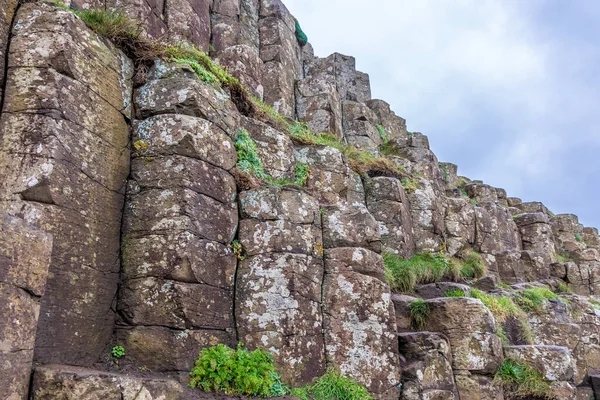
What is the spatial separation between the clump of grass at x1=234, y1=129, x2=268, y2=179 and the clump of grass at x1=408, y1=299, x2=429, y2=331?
4.49 metres

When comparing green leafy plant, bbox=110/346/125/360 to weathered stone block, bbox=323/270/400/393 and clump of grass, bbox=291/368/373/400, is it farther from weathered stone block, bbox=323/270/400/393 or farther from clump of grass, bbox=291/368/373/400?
weathered stone block, bbox=323/270/400/393

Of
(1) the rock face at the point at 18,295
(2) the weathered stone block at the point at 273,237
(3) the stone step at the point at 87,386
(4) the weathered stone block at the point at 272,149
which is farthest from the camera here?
(4) the weathered stone block at the point at 272,149

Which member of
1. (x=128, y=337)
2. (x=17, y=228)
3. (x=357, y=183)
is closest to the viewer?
(x=17, y=228)

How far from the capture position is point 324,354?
29.0ft

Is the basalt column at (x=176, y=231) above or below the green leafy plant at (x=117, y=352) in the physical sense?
above

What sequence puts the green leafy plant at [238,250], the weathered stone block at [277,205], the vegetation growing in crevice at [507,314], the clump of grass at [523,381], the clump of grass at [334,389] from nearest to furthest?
the clump of grass at [334,389] < the green leafy plant at [238,250] < the weathered stone block at [277,205] < the clump of grass at [523,381] < the vegetation growing in crevice at [507,314]

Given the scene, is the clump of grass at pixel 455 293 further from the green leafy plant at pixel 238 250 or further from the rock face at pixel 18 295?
the rock face at pixel 18 295

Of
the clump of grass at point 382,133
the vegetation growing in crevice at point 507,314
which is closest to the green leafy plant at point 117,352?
the vegetation growing in crevice at point 507,314

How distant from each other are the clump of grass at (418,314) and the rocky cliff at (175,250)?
31mm

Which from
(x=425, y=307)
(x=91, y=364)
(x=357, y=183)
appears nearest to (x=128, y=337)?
(x=91, y=364)

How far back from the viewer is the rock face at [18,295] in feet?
14.6

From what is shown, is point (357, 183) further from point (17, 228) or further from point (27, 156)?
point (17, 228)

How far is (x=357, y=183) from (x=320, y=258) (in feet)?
18.6

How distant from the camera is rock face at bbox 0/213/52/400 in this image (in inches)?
175
